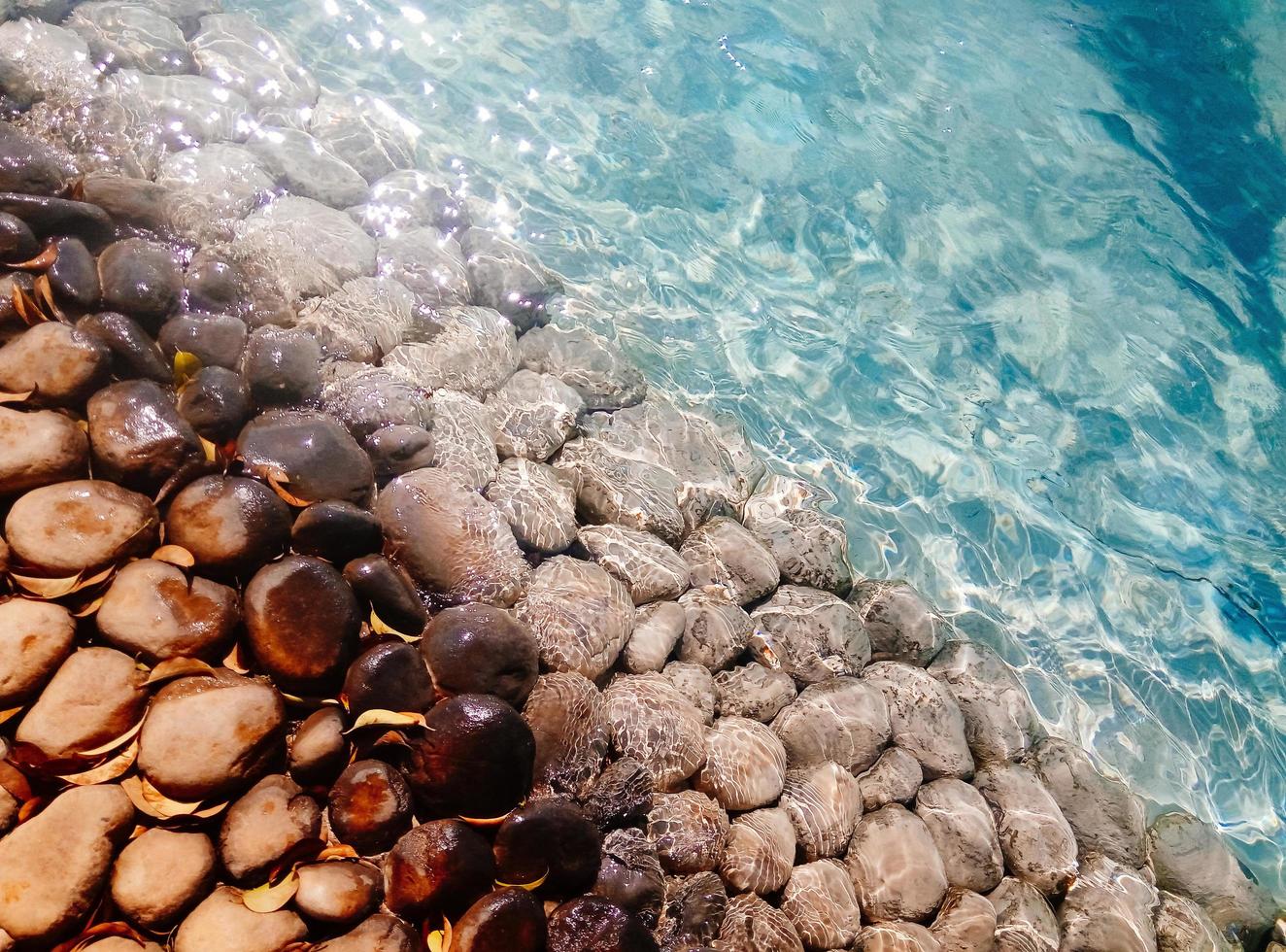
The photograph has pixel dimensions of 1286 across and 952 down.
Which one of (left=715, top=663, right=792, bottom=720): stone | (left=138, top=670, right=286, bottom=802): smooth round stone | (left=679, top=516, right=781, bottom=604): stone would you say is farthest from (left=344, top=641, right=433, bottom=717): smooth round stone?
(left=679, top=516, right=781, bottom=604): stone

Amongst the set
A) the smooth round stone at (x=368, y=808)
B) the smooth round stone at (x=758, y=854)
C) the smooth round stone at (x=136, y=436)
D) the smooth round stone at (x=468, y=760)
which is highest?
the smooth round stone at (x=136, y=436)

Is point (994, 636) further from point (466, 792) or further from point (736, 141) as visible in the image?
point (736, 141)

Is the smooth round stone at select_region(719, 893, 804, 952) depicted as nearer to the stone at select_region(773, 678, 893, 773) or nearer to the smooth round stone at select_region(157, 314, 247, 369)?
the stone at select_region(773, 678, 893, 773)

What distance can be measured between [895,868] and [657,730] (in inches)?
56.0

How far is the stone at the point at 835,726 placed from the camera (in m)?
3.98

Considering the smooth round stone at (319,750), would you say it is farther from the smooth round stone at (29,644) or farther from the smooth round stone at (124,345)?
the smooth round stone at (124,345)

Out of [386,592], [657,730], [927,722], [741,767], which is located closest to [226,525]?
[386,592]

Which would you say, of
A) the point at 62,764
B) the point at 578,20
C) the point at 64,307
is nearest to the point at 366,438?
the point at 64,307

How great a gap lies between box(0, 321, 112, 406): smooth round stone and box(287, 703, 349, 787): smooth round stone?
168 centimetres

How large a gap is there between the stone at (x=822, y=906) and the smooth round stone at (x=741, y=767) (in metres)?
0.37

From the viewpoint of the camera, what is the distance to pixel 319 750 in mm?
2564

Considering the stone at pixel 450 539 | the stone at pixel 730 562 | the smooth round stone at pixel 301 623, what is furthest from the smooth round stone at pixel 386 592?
the stone at pixel 730 562

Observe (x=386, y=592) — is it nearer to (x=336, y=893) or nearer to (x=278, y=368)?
(x=336, y=893)

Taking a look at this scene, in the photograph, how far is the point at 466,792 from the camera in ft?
8.82
